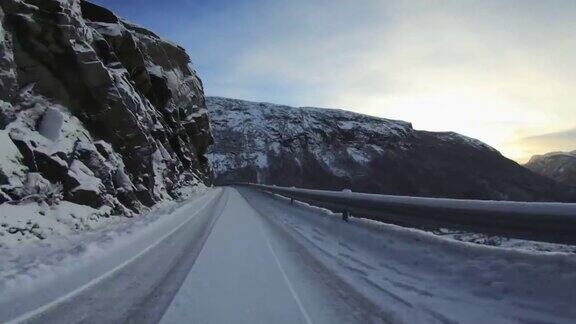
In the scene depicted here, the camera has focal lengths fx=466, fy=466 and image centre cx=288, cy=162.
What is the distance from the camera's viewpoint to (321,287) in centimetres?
653

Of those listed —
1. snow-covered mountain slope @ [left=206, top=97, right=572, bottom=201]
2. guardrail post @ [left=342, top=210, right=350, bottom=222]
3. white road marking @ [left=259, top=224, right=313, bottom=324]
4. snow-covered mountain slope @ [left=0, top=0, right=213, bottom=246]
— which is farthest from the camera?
snow-covered mountain slope @ [left=206, top=97, right=572, bottom=201]

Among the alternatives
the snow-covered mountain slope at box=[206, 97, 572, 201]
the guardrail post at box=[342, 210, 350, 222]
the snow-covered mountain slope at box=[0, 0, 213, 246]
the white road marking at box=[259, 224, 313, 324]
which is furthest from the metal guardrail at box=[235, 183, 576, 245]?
the snow-covered mountain slope at box=[206, 97, 572, 201]

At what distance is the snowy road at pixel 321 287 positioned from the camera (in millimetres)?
4926

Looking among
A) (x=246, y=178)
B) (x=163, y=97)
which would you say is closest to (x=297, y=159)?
(x=246, y=178)

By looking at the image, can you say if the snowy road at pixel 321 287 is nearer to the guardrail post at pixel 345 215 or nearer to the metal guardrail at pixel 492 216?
the metal guardrail at pixel 492 216

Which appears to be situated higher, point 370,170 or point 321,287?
point 370,170

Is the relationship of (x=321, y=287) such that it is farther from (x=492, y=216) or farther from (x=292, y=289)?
(x=492, y=216)

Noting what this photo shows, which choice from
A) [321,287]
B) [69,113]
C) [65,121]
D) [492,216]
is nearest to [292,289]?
[321,287]

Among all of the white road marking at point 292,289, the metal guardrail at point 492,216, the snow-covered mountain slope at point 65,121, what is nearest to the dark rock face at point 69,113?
the snow-covered mountain slope at point 65,121

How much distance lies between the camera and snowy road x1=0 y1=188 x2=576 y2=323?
4926 millimetres

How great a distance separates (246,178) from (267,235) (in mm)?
159348

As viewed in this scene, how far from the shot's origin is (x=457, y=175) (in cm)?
17462

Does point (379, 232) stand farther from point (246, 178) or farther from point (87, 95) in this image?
point (246, 178)

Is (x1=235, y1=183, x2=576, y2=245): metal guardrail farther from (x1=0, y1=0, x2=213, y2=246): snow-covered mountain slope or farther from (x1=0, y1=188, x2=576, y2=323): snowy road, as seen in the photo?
(x1=0, y1=0, x2=213, y2=246): snow-covered mountain slope
